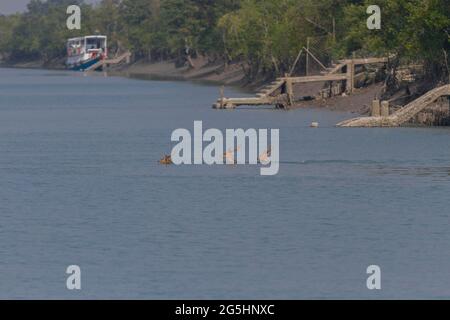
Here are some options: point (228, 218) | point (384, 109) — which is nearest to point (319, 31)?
point (384, 109)

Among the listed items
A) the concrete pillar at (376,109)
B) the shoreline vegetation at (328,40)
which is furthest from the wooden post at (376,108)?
the shoreline vegetation at (328,40)

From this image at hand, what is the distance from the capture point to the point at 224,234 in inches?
1673

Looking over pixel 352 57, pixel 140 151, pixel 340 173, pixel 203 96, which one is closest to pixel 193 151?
pixel 140 151

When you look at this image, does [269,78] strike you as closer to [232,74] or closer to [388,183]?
[232,74]

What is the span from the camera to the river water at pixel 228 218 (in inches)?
1385

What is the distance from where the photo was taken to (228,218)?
46156 mm

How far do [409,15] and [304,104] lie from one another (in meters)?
17.9

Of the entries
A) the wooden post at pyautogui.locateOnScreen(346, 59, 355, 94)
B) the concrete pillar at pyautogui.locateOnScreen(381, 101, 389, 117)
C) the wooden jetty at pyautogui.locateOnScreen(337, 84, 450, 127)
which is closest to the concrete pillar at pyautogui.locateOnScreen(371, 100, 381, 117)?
the concrete pillar at pyautogui.locateOnScreen(381, 101, 389, 117)

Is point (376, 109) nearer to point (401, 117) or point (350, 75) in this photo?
point (401, 117)

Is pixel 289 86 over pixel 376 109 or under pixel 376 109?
over

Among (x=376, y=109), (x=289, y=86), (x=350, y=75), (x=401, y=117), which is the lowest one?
(x=401, y=117)

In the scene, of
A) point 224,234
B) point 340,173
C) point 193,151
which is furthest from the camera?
point 193,151

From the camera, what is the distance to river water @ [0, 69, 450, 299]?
115 feet

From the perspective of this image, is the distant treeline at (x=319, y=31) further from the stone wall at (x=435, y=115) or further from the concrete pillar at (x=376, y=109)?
the concrete pillar at (x=376, y=109)
